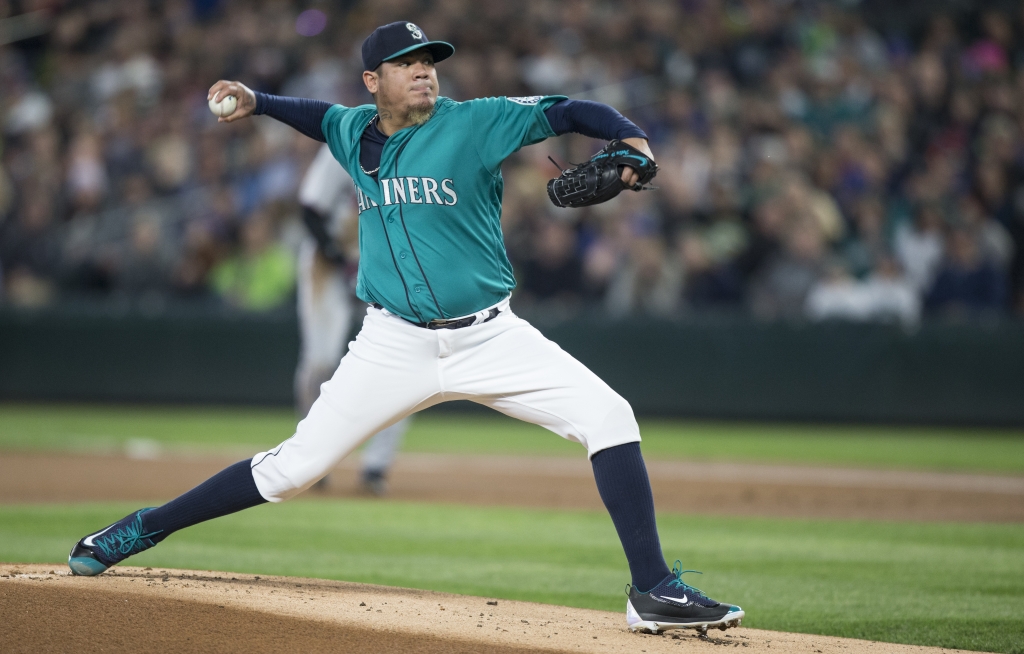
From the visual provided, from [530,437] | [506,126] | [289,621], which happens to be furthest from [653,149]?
[289,621]

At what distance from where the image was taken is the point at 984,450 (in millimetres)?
12406

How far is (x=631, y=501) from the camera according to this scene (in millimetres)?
4383

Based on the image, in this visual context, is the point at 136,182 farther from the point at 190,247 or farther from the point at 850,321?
the point at 850,321

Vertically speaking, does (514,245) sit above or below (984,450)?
above

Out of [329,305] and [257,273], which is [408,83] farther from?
[257,273]

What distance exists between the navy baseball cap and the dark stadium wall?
31.7 ft

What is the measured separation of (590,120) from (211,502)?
2048 millimetres

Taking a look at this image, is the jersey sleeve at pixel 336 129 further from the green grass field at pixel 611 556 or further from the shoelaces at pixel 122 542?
the green grass field at pixel 611 556

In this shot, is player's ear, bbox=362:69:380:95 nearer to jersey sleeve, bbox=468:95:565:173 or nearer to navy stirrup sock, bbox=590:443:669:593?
jersey sleeve, bbox=468:95:565:173

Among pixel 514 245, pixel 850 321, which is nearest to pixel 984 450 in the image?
pixel 850 321

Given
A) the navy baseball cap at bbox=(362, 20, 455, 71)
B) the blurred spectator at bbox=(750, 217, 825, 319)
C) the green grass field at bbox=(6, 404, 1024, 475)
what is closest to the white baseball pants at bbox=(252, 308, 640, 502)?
the navy baseball cap at bbox=(362, 20, 455, 71)

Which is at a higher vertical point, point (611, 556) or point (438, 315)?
point (438, 315)

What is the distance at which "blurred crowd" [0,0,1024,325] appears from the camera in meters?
13.8

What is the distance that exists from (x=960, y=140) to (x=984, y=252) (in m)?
1.70
